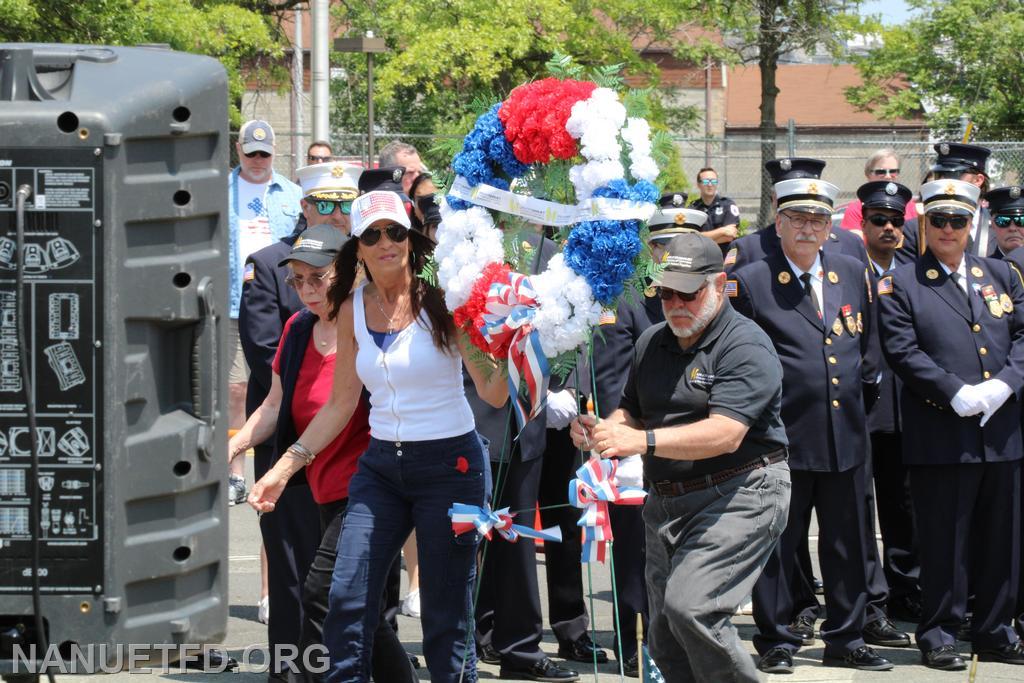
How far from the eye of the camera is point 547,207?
537 cm

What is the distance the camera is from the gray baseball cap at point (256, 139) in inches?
371

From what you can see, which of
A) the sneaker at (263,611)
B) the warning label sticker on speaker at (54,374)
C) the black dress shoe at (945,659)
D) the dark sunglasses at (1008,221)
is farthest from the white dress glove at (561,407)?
the dark sunglasses at (1008,221)

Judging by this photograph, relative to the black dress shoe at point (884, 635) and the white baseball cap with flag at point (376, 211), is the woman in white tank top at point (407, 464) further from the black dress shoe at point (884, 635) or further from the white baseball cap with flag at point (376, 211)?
the black dress shoe at point (884, 635)

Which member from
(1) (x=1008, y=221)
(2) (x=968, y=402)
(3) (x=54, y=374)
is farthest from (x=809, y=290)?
(3) (x=54, y=374)

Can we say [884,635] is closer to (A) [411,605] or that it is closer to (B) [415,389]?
(A) [411,605]

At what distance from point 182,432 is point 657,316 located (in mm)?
4136

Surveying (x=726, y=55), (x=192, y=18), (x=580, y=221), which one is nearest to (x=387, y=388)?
(x=580, y=221)

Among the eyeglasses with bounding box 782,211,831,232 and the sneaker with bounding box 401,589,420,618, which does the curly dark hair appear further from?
the sneaker with bounding box 401,589,420,618

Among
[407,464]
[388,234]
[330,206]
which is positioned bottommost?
[407,464]

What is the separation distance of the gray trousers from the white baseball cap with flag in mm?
1523

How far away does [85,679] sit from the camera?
6.64 metres

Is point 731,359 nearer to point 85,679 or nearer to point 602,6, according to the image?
point 85,679

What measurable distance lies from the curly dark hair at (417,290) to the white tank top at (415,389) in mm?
35

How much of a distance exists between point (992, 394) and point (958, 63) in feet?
112
